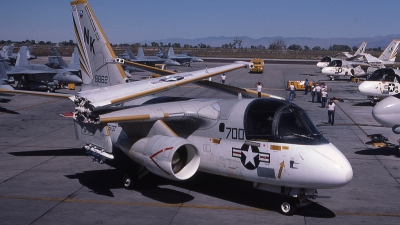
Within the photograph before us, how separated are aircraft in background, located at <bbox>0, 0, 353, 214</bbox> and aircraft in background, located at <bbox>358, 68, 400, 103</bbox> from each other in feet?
70.8

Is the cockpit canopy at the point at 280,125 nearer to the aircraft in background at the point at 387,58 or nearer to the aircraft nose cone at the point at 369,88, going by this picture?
the aircraft nose cone at the point at 369,88

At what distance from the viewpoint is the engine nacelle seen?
Answer: 11547 millimetres

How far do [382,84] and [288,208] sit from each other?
23.4m

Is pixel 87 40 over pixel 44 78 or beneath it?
over

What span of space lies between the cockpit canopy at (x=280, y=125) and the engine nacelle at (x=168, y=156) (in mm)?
1715

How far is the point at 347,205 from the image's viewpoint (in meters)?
12.4

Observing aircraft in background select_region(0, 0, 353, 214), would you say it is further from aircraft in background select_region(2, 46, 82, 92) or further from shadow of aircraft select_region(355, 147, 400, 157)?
aircraft in background select_region(2, 46, 82, 92)

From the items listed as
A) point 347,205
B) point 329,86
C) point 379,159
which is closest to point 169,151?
point 347,205

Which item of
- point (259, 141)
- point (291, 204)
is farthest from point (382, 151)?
point (259, 141)

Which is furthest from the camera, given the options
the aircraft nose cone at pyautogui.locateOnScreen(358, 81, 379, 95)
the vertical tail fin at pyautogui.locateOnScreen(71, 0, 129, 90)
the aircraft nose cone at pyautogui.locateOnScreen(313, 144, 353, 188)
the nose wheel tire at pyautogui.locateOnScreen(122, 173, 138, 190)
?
the aircraft nose cone at pyautogui.locateOnScreen(358, 81, 379, 95)

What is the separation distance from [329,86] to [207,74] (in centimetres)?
3769

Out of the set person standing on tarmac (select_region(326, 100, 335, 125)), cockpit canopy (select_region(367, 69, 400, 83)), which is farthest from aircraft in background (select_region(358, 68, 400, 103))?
person standing on tarmac (select_region(326, 100, 335, 125))

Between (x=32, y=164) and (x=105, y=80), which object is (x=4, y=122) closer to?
(x=32, y=164)

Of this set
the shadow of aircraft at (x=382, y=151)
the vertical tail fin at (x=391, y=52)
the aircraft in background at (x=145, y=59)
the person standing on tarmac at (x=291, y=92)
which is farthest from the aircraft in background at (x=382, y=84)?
the aircraft in background at (x=145, y=59)
